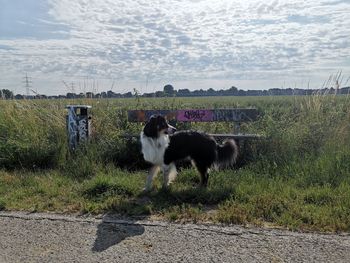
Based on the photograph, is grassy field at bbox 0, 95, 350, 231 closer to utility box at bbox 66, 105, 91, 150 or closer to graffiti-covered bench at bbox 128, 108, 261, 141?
utility box at bbox 66, 105, 91, 150

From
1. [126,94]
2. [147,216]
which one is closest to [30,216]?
[147,216]

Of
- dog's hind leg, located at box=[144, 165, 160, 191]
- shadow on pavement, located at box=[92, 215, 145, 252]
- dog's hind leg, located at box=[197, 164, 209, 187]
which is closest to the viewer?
shadow on pavement, located at box=[92, 215, 145, 252]

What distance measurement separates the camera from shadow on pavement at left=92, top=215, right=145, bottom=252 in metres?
3.76

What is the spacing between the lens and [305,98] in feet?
30.0

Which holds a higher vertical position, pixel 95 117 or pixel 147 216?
pixel 95 117

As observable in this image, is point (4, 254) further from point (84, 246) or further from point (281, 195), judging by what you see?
point (281, 195)

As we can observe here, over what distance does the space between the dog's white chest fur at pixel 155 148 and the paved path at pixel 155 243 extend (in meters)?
1.75

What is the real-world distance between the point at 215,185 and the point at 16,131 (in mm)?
5313

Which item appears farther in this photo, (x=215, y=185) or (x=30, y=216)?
(x=215, y=185)

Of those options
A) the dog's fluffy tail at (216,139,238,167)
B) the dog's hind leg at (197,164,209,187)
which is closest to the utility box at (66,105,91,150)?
the dog's hind leg at (197,164,209,187)

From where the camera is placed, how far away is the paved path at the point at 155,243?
11.2 feet

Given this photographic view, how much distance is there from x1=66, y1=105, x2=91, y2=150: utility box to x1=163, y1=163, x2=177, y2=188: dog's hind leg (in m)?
2.58

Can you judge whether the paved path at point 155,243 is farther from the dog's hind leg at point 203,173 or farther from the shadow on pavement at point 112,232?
the dog's hind leg at point 203,173

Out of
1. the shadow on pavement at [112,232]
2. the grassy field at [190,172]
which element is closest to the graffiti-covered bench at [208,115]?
the grassy field at [190,172]
